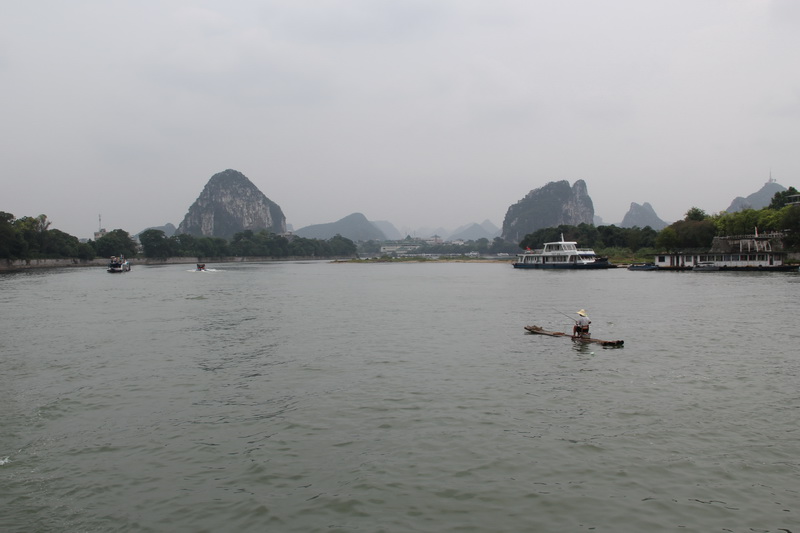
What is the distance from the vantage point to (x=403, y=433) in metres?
15.3

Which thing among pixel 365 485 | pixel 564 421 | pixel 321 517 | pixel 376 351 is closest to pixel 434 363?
pixel 376 351

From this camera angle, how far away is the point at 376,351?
27656 mm

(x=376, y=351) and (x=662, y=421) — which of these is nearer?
(x=662, y=421)

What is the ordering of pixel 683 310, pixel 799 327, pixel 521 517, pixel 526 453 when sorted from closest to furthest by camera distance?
pixel 521 517
pixel 526 453
pixel 799 327
pixel 683 310

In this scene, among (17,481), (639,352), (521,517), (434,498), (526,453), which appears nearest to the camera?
(521,517)

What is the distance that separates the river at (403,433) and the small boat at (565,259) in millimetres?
100246

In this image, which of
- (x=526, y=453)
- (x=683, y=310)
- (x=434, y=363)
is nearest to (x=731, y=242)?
(x=683, y=310)

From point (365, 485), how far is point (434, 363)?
40.9ft

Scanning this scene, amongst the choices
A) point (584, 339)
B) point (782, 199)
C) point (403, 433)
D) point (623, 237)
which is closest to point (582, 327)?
point (584, 339)

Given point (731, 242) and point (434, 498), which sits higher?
point (731, 242)

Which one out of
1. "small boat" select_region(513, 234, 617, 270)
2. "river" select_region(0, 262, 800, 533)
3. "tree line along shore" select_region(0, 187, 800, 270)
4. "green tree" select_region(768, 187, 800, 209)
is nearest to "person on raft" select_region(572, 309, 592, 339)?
"river" select_region(0, 262, 800, 533)

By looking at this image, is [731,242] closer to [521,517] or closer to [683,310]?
[683,310]

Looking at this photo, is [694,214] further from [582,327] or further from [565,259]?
[582,327]

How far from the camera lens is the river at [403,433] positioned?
36.0 feet
